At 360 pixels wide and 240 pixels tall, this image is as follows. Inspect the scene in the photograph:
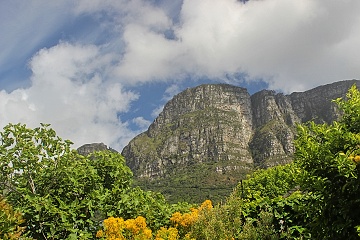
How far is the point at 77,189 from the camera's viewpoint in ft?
45.2

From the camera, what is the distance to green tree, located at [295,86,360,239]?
725cm

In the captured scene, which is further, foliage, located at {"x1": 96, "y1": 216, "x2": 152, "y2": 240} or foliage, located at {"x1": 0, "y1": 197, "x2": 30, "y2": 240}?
foliage, located at {"x1": 96, "y1": 216, "x2": 152, "y2": 240}

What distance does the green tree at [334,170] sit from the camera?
7254 millimetres

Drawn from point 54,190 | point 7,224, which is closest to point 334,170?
point 7,224

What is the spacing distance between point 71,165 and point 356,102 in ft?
32.9

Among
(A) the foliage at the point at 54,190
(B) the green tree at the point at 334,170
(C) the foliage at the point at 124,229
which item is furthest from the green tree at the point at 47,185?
(B) the green tree at the point at 334,170

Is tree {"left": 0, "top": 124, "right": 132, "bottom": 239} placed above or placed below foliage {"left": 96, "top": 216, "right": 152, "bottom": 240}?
above

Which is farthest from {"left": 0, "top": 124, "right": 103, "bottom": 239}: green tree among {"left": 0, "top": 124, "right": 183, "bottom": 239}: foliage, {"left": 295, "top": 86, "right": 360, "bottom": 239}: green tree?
{"left": 295, "top": 86, "right": 360, "bottom": 239}: green tree

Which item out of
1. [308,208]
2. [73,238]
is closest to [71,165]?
[73,238]

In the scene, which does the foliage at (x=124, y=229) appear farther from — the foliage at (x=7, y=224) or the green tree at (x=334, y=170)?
the green tree at (x=334, y=170)

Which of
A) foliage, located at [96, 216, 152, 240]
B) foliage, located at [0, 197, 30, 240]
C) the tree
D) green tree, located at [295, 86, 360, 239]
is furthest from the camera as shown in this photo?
the tree

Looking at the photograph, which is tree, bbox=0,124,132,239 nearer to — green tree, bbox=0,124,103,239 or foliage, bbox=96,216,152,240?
green tree, bbox=0,124,103,239

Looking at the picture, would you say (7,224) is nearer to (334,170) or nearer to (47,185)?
(47,185)

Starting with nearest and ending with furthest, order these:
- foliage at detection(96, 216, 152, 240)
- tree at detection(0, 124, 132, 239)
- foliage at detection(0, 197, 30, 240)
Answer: foliage at detection(0, 197, 30, 240) < foliage at detection(96, 216, 152, 240) < tree at detection(0, 124, 132, 239)
